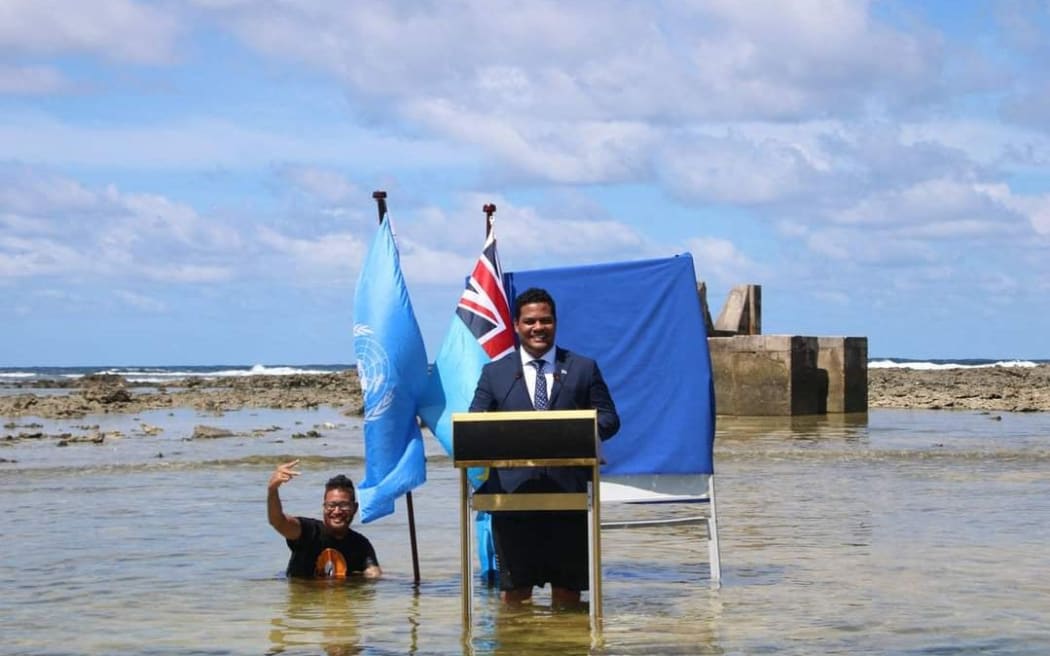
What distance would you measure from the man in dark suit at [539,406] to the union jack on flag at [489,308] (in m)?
0.81

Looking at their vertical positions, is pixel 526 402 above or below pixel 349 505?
above

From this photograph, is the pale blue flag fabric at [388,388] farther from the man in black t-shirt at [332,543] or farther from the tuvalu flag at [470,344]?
the man in black t-shirt at [332,543]

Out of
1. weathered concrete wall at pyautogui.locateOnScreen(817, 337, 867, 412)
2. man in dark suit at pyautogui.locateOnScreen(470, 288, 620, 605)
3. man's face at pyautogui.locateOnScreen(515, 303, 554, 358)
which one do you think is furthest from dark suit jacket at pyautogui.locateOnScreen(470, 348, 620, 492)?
weathered concrete wall at pyautogui.locateOnScreen(817, 337, 867, 412)

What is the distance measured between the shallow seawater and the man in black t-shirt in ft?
0.60

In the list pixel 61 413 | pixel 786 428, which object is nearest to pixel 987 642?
pixel 786 428

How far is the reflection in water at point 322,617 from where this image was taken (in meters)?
7.79

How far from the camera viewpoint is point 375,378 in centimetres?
880

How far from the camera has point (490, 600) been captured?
898cm

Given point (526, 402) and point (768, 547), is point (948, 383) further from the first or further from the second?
point (526, 402)

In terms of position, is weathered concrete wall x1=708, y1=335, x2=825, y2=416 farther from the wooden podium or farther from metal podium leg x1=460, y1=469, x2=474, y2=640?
the wooden podium

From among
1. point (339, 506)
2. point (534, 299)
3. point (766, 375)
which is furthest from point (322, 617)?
point (766, 375)

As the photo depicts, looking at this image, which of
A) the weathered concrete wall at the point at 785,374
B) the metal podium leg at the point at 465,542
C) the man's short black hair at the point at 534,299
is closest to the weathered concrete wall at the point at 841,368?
the weathered concrete wall at the point at 785,374

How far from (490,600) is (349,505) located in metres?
1.19

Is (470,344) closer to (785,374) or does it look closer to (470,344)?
(470,344)
